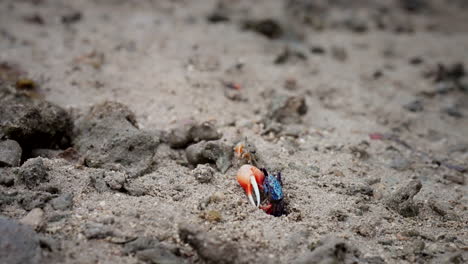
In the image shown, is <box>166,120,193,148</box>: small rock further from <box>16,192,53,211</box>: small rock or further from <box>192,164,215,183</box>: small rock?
<box>16,192,53,211</box>: small rock

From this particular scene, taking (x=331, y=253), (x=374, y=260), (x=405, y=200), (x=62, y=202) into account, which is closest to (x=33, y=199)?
(x=62, y=202)

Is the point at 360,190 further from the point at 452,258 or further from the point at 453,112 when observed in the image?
the point at 453,112

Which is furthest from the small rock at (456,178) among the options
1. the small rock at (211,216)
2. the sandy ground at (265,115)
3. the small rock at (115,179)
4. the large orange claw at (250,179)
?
the small rock at (115,179)

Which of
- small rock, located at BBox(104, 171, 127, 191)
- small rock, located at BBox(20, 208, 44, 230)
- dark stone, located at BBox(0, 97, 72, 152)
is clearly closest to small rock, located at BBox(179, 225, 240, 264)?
small rock, located at BBox(104, 171, 127, 191)

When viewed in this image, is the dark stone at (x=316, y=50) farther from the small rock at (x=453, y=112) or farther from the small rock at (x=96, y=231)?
the small rock at (x=96, y=231)

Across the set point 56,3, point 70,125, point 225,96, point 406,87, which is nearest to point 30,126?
point 70,125
